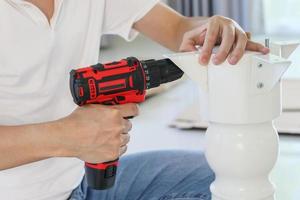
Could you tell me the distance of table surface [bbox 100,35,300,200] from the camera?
3.86 ft

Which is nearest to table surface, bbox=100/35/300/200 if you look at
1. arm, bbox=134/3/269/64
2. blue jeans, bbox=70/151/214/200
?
blue jeans, bbox=70/151/214/200

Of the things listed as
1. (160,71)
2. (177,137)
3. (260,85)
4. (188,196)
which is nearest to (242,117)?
(260,85)

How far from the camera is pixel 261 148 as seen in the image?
69cm

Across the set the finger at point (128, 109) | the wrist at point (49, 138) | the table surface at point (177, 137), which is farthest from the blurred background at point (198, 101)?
the wrist at point (49, 138)

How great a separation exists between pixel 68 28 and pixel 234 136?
48 centimetres

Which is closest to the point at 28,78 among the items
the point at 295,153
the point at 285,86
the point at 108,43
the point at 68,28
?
the point at 68,28

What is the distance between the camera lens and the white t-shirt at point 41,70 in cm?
96

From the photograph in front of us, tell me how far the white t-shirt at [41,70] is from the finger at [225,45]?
35 centimetres

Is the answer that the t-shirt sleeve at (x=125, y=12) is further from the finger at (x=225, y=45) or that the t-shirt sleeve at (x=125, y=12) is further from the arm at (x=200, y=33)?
the finger at (x=225, y=45)

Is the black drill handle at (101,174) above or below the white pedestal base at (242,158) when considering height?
below

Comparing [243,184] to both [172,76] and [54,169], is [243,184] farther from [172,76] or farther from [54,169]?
[54,169]

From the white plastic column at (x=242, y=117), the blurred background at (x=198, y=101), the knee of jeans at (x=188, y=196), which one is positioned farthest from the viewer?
the blurred background at (x=198, y=101)

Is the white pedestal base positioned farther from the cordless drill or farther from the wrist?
the wrist

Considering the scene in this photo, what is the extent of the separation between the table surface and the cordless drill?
0.47 meters
